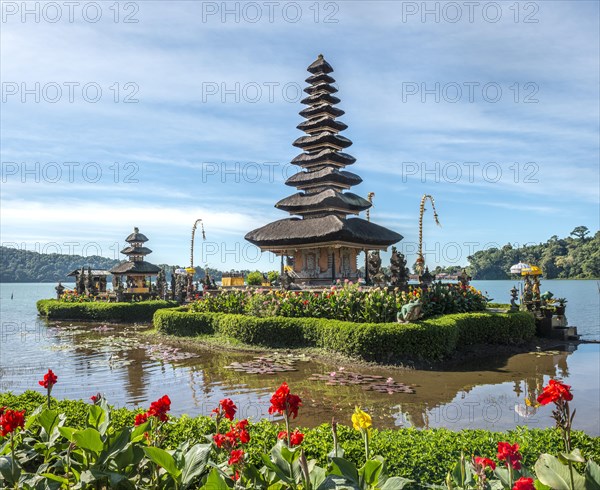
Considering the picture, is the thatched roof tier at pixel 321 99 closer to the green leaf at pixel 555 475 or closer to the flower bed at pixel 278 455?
the flower bed at pixel 278 455

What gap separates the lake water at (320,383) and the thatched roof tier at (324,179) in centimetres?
1481

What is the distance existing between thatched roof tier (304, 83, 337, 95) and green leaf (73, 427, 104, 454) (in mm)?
30654

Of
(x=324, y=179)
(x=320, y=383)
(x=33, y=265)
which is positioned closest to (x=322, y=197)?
(x=324, y=179)

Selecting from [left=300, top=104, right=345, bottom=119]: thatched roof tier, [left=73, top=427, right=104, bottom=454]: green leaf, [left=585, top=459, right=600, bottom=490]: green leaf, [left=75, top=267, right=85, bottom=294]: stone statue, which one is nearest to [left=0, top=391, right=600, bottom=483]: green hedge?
[left=73, top=427, right=104, bottom=454]: green leaf

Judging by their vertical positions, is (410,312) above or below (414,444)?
above

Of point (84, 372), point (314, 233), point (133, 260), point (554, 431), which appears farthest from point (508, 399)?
point (133, 260)

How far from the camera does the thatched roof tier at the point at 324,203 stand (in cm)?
2805

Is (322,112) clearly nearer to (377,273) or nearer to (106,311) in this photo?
(377,273)

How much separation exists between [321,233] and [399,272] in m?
8.42

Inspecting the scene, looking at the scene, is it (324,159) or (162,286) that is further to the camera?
(162,286)

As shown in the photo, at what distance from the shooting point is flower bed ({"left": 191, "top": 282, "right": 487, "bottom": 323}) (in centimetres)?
1577

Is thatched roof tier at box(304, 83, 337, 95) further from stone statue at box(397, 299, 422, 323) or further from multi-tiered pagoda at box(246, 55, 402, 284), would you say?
stone statue at box(397, 299, 422, 323)

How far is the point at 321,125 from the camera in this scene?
3139cm

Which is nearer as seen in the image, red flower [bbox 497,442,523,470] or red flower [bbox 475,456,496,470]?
red flower [bbox 475,456,496,470]
